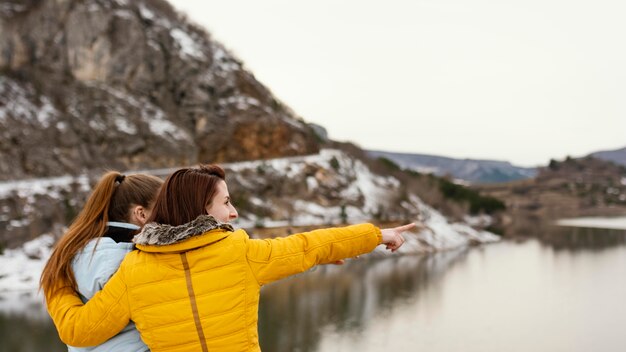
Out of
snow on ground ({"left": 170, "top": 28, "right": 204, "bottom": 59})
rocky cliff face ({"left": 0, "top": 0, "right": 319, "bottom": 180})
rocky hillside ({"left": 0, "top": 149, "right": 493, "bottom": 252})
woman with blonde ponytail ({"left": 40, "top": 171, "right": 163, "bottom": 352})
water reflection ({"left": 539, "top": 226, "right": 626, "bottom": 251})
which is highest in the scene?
snow on ground ({"left": 170, "top": 28, "right": 204, "bottom": 59})

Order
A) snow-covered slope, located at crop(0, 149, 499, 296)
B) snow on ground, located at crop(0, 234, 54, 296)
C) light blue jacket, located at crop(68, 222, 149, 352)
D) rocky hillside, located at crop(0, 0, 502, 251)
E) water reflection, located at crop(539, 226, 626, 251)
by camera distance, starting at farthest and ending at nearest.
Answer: water reflection, located at crop(539, 226, 626, 251), snow-covered slope, located at crop(0, 149, 499, 296), rocky hillside, located at crop(0, 0, 502, 251), snow on ground, located at crop(0, 234, 54, 296), light blue jacket, located at crop(68, 222, 149, 352)

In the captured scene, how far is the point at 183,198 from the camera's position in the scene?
1.63m

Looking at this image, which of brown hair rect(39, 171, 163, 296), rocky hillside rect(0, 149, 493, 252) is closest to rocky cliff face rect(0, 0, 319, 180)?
rocky hillside rect(0, 149, 493, 252)

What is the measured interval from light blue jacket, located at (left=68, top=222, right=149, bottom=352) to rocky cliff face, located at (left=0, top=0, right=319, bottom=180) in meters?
32.7

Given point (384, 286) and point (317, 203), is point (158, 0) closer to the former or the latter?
point (317, 203)

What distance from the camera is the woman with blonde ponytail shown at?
167 centimetres

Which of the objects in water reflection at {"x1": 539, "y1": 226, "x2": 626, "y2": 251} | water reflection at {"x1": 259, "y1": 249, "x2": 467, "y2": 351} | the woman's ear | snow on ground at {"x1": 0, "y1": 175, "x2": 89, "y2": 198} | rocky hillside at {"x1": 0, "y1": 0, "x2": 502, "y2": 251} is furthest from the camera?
water reflection at {"x1": 539, "y1": 226, "x2": 626, "y2": 251}

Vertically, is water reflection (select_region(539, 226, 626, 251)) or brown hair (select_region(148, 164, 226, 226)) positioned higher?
brown hair (select_region(148, 164, 226, 226))

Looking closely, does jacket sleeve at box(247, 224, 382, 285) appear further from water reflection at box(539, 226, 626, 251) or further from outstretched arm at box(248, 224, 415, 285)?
water reflection at box(539, 226, 626, 251)

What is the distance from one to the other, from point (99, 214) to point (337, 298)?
802 inches

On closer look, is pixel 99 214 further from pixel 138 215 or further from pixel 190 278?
pixel 190 278

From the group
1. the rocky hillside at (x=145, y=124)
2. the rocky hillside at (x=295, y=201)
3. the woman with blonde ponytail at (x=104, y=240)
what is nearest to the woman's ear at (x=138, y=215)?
the woman with blonde ponytail at (x=104, y=240)

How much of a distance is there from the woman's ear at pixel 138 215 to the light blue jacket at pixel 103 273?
0.16 metres

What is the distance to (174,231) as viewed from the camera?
5.03 ft
